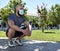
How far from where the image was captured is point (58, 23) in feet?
192

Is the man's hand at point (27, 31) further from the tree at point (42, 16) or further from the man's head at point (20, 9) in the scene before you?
the tree at point (42, 16)

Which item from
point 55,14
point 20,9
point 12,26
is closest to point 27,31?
point 12,26

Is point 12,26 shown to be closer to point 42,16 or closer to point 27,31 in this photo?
point 27,31

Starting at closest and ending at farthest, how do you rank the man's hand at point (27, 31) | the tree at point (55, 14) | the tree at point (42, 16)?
the man's hand at point (27, 31)
the tree at point (42, 16)
the tree at point (55, 14)

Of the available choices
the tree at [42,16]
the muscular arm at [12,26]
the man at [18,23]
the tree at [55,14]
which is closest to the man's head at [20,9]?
the man at [18,23]

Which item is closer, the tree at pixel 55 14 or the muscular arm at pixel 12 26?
the muscular arm at pixel 12 26

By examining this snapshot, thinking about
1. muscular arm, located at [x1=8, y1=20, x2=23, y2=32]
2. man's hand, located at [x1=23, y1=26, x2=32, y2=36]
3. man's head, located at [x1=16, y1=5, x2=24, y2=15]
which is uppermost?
man's head, located at [x1=16, y1=5, x2=24, y2=15]

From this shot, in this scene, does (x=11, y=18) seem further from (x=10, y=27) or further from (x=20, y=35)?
(x=20, y=35)

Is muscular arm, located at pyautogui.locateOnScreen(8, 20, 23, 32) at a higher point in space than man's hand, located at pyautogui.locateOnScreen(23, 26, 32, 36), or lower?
higher

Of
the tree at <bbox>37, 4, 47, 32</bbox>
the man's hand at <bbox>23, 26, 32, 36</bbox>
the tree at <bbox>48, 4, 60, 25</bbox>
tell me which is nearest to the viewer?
the man's hand at <bbox>23, 26, 32, 36</bbox>

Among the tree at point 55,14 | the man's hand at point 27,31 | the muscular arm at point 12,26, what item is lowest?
the tree at point 55,14

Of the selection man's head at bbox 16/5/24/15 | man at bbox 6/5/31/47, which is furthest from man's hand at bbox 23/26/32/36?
man's head at bbox 16/5/24/15

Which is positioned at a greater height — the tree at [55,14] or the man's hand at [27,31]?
the man's hand at [27,31]

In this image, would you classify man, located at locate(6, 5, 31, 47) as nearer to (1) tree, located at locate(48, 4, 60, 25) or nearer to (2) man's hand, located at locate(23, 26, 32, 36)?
(2) man's hand, located at locate(23, 26, 32, 36)
